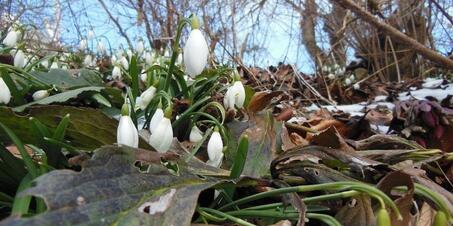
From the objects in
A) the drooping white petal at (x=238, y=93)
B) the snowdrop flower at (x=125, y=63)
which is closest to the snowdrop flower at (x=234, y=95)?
the drooping white petal at (x=238, y=93)

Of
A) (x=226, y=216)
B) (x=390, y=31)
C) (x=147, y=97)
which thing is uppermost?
(x=390, y=31)

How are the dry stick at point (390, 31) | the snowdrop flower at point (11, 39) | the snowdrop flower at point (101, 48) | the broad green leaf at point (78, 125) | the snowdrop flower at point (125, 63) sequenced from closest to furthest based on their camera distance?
the broad green leaf at point (78, 125) → the snowdrop flower at point (11, 39) → the dry stick at point (390, 31) → the snowdrop flower at point (125, 63) → the snowdrop flower at point (101, 48)

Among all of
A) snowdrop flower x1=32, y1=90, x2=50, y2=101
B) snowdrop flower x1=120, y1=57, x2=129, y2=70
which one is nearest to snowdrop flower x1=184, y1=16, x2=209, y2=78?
snowdrop flower x1=32, y1=90, x2=50, y2=101

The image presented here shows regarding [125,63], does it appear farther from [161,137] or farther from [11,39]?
[161,137]

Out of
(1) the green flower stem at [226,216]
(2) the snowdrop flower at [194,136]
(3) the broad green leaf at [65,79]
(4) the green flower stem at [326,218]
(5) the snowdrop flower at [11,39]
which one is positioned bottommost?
(1) the green flower stem at [226,216]

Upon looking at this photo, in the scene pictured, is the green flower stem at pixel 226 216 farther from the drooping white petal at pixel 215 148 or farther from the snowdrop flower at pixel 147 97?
the snowdrop flower at pixel 147 97

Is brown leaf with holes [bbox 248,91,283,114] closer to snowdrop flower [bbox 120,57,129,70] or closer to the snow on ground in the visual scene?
the snow on ground

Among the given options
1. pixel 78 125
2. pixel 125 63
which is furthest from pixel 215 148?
pixel 125 63
